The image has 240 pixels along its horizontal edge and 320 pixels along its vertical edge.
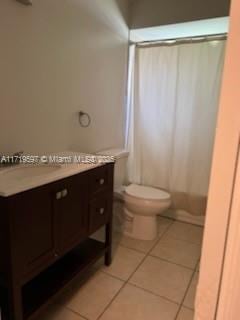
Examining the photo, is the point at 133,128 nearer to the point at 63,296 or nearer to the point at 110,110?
the point at 110,110

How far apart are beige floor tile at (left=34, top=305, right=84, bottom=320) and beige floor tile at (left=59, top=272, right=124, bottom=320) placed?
31 mm

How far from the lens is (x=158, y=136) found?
2732 millimetres

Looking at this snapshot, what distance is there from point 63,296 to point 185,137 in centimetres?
Answer: 186

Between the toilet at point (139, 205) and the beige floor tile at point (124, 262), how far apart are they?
0.26 meters

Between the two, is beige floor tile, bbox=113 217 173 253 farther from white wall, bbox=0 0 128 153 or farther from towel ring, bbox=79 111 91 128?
towel ring, bbox=79 111 91 128

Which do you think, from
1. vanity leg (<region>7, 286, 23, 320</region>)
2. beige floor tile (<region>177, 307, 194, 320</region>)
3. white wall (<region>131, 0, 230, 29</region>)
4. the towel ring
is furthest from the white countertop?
white wall (<region>131, 0, 230, 29</region>)

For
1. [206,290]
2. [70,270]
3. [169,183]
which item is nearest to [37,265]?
[70,270]

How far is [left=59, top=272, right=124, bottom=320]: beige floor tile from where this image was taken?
4.99ft

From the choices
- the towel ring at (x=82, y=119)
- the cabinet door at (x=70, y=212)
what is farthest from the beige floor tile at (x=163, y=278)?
the towel ring at (x=82, y=119)

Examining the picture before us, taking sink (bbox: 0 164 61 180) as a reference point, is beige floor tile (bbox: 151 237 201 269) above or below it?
below

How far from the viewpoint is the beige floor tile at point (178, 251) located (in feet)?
6.78

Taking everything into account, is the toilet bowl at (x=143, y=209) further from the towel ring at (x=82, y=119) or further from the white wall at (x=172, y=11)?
the white wall at (x=172, y=11)

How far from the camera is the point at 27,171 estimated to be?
1.51 metres

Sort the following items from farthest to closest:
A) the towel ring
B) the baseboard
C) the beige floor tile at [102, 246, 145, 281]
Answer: the baseboard, the towel ring, the beige floor tile at [102, 246, 145, 281]
